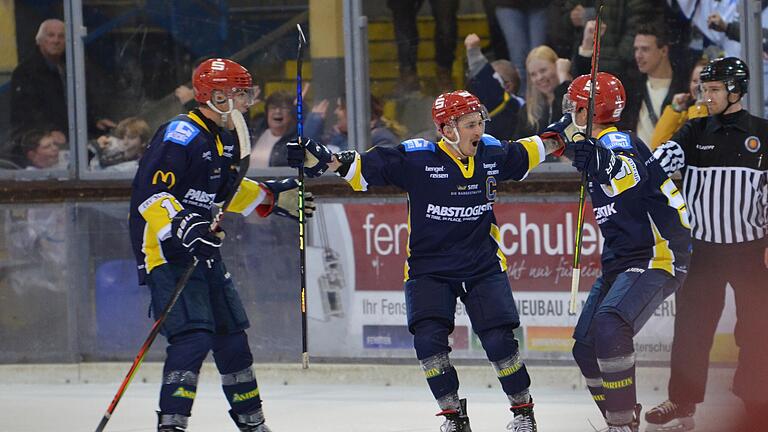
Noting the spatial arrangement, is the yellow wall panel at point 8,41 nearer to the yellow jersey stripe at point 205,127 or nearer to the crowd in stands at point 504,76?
the crowd in stands at point 504,76

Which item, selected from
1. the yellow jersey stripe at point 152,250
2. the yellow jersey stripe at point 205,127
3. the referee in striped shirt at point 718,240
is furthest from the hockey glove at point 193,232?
the referee in striped shirt at point 718,240

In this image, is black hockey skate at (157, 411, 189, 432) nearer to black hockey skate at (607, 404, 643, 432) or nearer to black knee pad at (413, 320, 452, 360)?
black knee pad at (413, 320, 452, 360)

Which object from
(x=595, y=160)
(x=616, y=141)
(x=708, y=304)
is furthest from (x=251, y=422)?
(x=708, y=304)

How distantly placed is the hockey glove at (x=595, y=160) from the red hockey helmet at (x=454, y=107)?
17.2 inches

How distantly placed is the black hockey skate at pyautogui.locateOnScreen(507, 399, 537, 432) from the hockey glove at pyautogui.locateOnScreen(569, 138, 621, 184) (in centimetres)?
96

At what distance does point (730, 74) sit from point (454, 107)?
1397 millimetres

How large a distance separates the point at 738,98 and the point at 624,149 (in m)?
0.91

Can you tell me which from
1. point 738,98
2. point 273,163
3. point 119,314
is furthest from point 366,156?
point 119,314

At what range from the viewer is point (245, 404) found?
18.1 ft

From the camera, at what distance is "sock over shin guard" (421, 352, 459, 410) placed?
5.35 meters

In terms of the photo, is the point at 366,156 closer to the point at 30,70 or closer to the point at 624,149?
the point at 624,149

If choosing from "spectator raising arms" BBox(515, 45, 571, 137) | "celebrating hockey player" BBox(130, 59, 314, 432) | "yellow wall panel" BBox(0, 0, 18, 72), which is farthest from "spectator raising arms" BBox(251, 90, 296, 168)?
"celebrating hockey player" BBox(130, 59, 314, 432)

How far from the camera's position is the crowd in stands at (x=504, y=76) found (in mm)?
7102

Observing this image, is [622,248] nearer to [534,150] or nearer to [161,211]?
[534,150]
